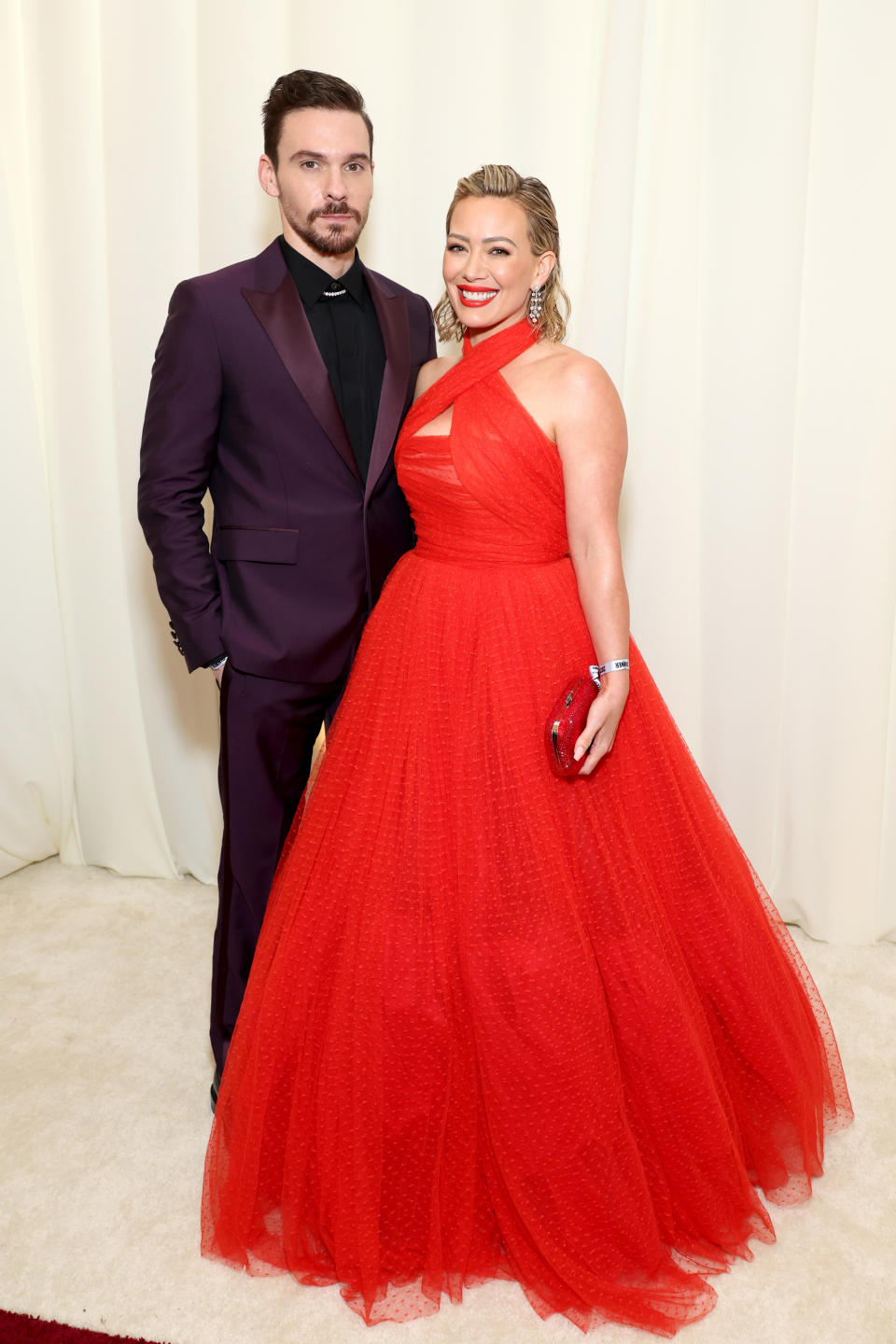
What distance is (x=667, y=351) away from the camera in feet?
8.13

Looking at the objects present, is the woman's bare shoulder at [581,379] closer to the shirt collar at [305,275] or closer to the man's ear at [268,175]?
the shirt collar at [305,275]

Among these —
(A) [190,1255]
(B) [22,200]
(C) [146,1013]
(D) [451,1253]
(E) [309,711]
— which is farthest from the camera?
(B) [22,200]

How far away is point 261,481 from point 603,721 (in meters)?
0.69

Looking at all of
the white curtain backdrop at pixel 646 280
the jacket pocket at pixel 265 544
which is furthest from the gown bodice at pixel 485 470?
the white curtain backdrop at pixel 646 280

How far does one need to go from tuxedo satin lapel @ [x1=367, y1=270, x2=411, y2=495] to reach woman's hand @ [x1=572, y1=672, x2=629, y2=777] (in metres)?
0.53

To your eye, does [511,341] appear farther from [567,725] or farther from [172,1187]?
[172,1187]

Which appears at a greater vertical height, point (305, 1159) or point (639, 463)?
point (639, 463)

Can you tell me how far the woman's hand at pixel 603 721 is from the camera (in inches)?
65.0

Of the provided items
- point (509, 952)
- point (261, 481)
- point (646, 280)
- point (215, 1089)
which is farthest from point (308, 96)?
point (215, 1089)

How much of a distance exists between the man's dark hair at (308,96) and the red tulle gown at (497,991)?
45cm

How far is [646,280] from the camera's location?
244 centimetres

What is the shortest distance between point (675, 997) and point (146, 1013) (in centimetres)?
125

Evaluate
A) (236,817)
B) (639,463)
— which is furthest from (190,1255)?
(639,463)

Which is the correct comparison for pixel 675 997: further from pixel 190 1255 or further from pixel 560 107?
pixel 560 107
